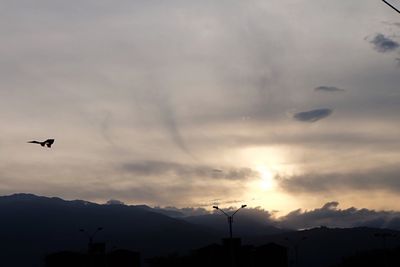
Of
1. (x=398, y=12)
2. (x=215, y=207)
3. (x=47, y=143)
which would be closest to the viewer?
(x=398, y=12)

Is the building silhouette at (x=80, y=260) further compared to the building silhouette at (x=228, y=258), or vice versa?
the building silhouette at (x=228, y=258)

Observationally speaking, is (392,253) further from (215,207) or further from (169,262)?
(215,207)

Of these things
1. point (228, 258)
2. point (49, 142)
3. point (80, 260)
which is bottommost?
point (80, 260)

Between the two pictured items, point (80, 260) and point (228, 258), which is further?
point (228, 258)

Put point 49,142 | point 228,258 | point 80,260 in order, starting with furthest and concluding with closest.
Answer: point 228,258 < point 80,260 < point 49,142

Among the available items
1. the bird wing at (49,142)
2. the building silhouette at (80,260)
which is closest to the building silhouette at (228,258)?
the building silhouette at (80,260)

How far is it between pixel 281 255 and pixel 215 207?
70104 mm

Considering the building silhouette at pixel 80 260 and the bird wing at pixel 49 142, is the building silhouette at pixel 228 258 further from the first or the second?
the bird wing at pixel 49 142

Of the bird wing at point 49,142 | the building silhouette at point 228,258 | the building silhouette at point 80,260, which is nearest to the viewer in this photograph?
the bird wing at point 49,142

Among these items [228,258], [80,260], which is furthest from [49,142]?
[228,258]

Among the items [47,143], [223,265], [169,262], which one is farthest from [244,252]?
[47,143]

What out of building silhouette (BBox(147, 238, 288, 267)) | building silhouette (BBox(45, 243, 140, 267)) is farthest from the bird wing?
building silhouette (BBox(147, 238, 288, 267))

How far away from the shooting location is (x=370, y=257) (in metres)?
179

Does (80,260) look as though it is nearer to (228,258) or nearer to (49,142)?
(228,258)
